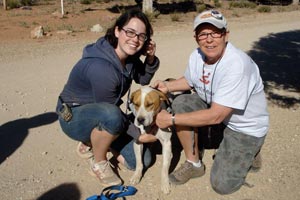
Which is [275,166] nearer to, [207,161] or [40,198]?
[207,161]

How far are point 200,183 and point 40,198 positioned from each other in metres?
1.59

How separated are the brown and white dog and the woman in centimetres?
18

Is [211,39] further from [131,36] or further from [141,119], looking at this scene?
[141,119]

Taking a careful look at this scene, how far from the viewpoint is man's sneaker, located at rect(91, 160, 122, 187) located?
153 inches

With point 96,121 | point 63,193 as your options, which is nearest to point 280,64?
point 96,121

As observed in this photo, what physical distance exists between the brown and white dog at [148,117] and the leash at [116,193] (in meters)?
0.17

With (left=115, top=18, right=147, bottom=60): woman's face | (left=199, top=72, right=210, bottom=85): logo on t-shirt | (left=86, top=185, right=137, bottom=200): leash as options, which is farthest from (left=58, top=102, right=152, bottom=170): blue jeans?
(left=199, top=72, right=210, bottom=85): logo on t-shirt

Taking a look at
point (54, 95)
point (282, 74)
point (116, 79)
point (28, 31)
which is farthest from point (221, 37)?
point (28, 31)

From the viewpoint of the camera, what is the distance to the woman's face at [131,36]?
3.65 meters

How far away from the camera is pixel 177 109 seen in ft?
13.4

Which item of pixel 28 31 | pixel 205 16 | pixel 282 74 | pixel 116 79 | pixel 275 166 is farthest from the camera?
pixel 28 31

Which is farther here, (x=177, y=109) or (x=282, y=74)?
(x=282, y=74)

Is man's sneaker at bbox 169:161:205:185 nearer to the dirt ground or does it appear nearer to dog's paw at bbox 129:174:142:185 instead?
the dirt ground

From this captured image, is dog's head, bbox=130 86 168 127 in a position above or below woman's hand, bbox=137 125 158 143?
above
